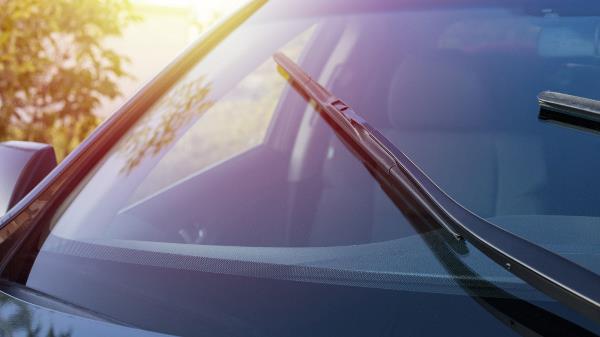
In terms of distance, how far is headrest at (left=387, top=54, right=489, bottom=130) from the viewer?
Answer: 2184 millimetres

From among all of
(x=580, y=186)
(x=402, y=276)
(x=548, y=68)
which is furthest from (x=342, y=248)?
(x=548, y=68)

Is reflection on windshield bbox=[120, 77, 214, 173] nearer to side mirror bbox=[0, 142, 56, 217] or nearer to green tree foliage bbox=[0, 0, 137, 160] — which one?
side mirror bbox=[0, 142, 56, 217]

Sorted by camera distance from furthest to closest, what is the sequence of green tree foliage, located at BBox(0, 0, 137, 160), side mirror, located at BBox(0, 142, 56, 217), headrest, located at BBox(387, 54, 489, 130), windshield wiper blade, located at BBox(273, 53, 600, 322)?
green tree foliage, located at BBox(0, 0, 137, 160) < headrest, located at BBox(387, 54, 489, 130) < side mirror, located at BBox(0, 142, 56, 217) < windshield wiper blade, located at BBox(273, 53, 600, 322)

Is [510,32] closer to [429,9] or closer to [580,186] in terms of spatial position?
[429,9]

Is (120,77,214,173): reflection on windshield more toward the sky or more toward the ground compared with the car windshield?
more toward the sky

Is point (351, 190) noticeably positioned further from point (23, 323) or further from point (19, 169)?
point (23, 323)

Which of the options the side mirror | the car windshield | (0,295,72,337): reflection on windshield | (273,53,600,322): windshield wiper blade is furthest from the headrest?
(0,295,72,337): reflection on windshield

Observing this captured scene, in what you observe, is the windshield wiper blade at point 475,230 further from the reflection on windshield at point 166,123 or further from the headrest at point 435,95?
the headrest at point 435,95

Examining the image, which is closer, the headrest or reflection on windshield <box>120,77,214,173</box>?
reflection on windshield <box>120,77,214,173</box>

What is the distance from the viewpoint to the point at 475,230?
1244 millimetres

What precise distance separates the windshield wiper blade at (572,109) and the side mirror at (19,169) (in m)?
1.13

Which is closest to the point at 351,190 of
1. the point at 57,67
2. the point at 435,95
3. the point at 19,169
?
the point at 435,95

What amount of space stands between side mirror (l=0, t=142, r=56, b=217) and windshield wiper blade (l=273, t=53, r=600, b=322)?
27.0 inches

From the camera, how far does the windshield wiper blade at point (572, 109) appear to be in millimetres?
1329
